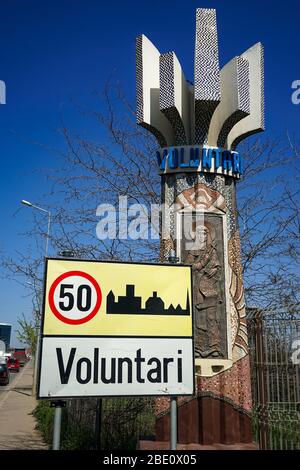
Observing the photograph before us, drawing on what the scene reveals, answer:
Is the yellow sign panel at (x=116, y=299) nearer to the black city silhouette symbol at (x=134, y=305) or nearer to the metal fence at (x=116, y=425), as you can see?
the black city silhouette symbol at (x=134, y=305)

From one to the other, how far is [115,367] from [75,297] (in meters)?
0.69

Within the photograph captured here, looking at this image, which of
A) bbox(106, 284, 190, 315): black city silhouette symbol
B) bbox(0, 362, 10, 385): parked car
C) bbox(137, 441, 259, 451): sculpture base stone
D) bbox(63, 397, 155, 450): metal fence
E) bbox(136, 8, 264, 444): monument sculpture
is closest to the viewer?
bbox(106, 284, 190, 315): black city silhouette symbol

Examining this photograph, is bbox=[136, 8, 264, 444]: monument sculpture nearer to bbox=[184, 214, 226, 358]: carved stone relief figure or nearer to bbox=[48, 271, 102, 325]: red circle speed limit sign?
bbox=[184, 214, 226, 358]: carved stone relief figure

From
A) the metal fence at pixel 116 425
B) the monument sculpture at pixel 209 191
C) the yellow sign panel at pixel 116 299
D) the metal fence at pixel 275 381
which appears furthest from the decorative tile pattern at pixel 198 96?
the metal fence at pixel 116 425

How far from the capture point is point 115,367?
371 cm

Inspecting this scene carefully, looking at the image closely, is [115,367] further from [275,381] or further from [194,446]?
[275,381]

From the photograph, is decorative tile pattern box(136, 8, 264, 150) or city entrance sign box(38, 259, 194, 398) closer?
city entrance sign box(38, 259, 194, 398)

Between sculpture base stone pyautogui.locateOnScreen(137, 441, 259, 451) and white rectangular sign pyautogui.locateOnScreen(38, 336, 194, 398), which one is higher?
white rectangular sign pyautogui.locateOnScreen(38, 336, 194, 398)

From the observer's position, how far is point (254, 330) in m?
7.00

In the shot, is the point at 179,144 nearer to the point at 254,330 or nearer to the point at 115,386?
the point at 254,330

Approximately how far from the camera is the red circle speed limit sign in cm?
371

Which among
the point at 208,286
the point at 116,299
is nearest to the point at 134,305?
the point at 116,299

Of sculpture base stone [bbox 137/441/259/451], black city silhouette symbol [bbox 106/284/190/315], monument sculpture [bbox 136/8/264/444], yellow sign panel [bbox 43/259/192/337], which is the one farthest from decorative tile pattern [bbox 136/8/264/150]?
sculpture base stone [bbox 137/441/259/451]

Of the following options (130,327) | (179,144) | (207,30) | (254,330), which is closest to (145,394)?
(130,327)
